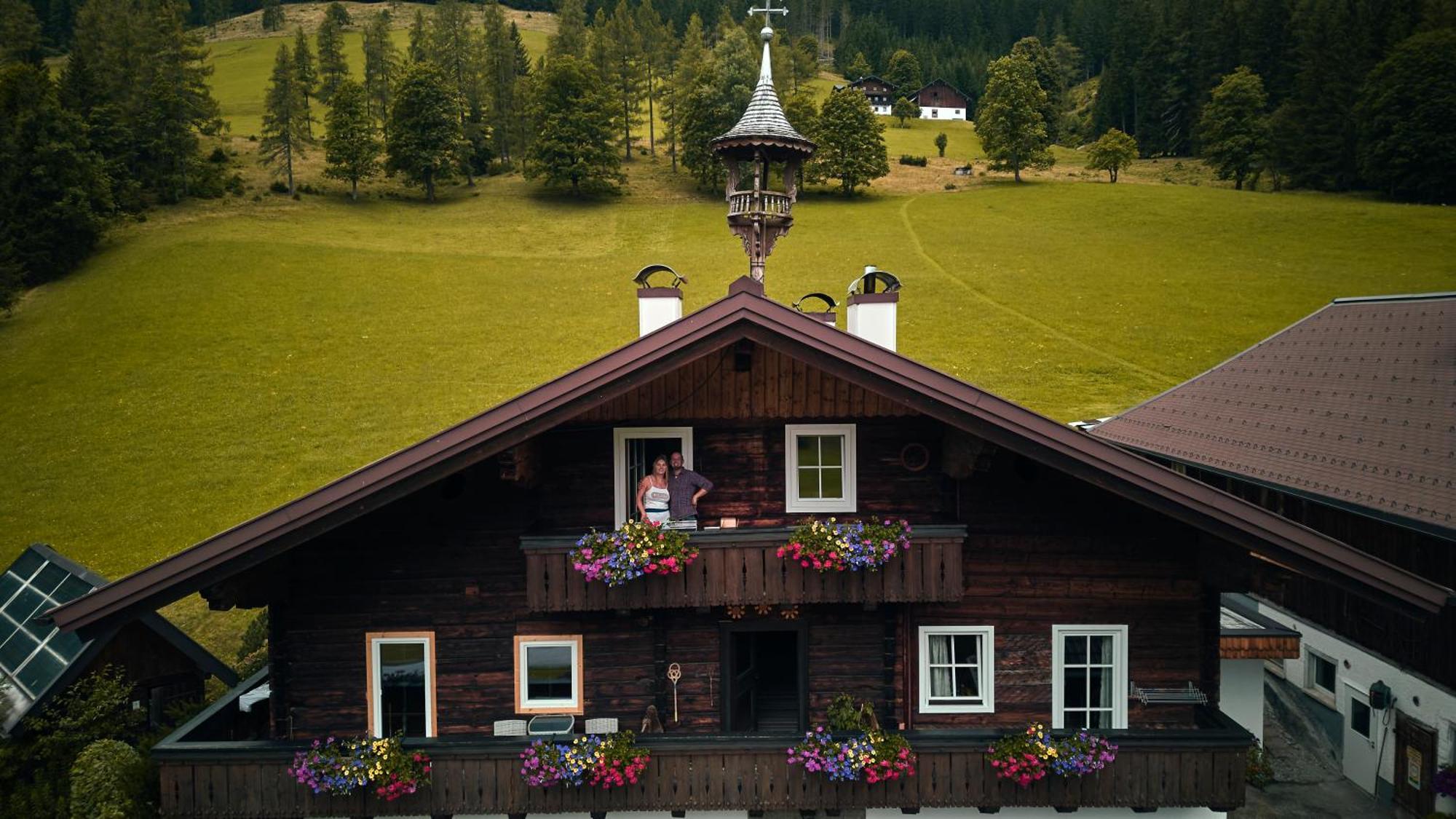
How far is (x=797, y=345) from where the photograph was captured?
9.46 m

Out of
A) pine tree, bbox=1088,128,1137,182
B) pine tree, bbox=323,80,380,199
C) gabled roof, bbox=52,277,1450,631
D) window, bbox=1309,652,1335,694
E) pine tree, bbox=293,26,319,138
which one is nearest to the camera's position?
gabled roof, bbox=52,277,1450,631

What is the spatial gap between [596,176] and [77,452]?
4565cm

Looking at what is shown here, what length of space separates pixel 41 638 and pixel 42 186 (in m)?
49.3

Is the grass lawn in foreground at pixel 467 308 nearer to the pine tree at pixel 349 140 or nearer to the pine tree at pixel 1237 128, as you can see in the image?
the pine tree at pixel 349 140

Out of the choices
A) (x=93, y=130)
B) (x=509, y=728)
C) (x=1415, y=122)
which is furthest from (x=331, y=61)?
(x=1415, y=122)

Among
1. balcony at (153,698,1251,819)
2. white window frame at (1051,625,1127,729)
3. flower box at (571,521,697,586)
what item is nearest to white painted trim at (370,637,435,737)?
balcony at (153,698,1251,819)

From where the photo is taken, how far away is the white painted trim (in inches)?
435

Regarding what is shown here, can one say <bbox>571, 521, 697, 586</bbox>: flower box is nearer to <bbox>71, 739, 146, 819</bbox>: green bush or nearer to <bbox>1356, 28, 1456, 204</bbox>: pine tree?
<bbox>71, 739, 146, 819</bbox>: green bush

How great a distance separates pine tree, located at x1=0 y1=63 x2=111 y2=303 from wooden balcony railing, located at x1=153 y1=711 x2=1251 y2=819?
50838 mm

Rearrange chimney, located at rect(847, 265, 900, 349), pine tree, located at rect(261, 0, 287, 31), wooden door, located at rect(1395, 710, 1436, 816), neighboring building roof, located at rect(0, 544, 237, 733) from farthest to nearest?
pine tree, located at rect(261, 0, 287, 31), wooden door, located at rect(1395, 710, 1436, 816), neighboring building roof, located at rect(0, 544, 237, 733), chimney, located at rect(847, 265, 900, 349)

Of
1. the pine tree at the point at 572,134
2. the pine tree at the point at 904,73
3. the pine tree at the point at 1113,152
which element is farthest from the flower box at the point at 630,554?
the pine tree at the point at 904,73

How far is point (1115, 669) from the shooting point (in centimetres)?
1110

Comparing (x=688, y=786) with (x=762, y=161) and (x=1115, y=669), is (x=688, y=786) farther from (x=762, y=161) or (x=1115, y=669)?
(x=762, y=161)

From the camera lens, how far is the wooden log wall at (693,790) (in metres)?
10.1
